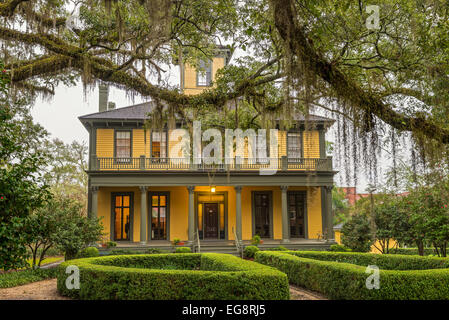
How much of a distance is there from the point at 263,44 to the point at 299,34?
4.99 m

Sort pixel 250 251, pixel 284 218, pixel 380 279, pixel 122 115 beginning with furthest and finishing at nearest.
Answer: pixel 122 115 < pixel 284 218 < pixel 250 251 < pixel 380 279

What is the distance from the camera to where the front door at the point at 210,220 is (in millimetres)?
20484

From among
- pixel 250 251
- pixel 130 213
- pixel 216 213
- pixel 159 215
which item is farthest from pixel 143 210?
pixel 250 251

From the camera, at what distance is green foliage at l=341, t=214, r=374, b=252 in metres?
15.9

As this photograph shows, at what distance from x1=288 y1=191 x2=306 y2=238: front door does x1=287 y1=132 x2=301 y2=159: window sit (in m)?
2.14

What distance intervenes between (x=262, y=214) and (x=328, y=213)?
139 inches

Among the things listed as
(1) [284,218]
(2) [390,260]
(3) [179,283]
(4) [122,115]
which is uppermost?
(4) [122,115]

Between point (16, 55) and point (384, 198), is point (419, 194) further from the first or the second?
point (16, 55)

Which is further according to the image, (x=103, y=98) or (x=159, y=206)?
(x=103, y=98)

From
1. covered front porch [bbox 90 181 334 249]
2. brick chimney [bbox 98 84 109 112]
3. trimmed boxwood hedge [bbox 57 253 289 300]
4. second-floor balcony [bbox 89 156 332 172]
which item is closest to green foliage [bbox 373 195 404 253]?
covered front porch [bbox 90 181 334 249]

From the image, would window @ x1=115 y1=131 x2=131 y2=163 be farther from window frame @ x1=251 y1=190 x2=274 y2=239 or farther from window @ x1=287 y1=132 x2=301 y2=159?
A: window @ x1=287 y1=132 x2=301 y2=159

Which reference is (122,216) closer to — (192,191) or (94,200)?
(94,200)

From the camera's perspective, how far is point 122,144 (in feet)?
65.5

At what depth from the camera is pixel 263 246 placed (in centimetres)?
1772
